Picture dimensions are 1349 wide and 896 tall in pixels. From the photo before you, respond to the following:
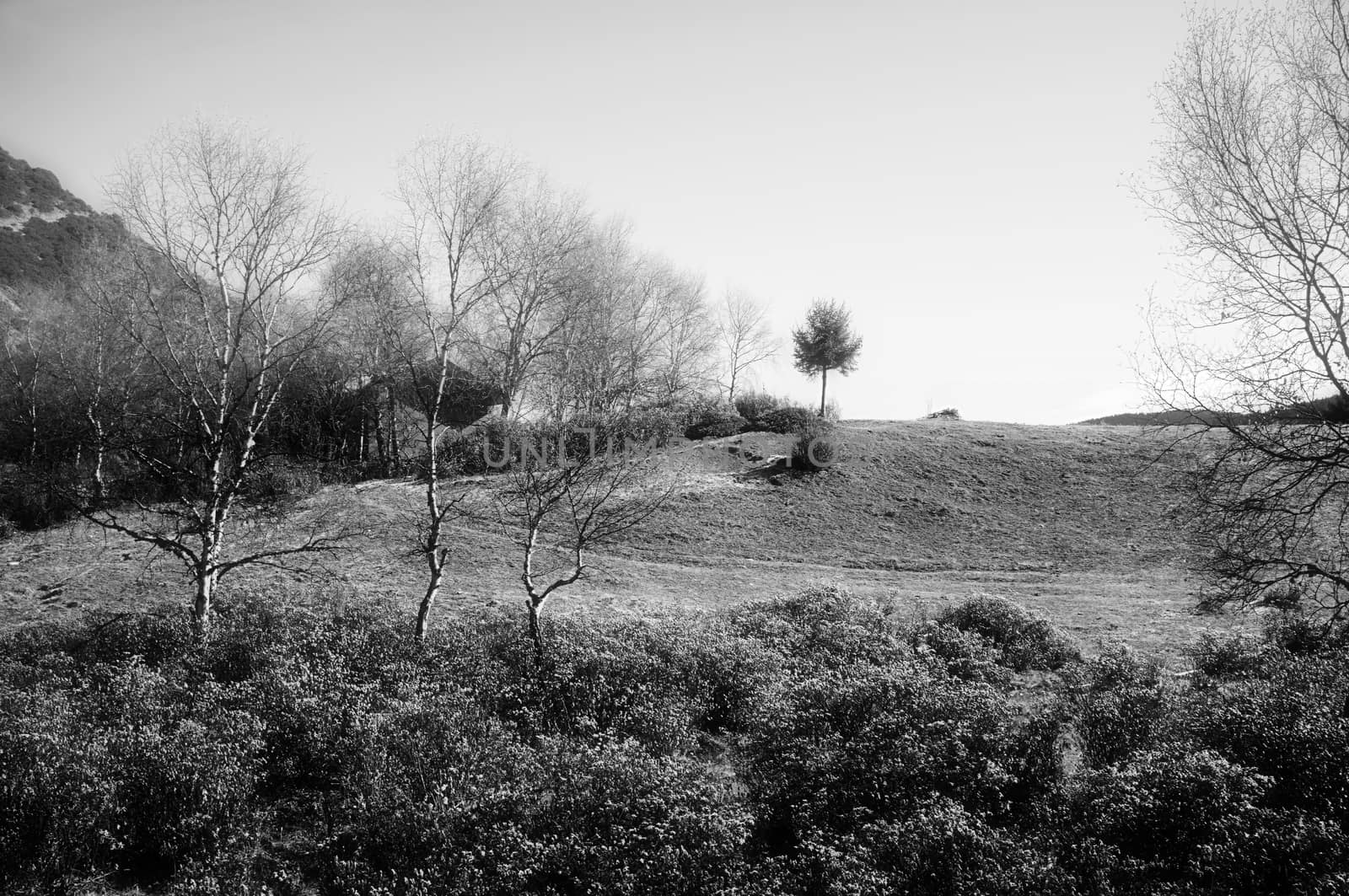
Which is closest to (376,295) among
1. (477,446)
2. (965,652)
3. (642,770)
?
(642,770)

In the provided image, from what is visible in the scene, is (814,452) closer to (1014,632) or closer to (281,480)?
(1014,632)

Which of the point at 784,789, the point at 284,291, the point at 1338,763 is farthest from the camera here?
the point at 284,291

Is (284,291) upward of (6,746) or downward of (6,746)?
upward

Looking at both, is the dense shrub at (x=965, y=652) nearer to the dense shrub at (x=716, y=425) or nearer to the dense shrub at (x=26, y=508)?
the dense shrub at (x=716, y=425)

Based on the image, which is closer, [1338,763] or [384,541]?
[1338,763]

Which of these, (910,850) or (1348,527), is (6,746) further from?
(1348,527)

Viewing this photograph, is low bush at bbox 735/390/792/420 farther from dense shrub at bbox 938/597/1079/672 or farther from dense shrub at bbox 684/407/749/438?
dense shrub at bbox 938/597/1079/672

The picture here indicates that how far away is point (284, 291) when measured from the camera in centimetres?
1277

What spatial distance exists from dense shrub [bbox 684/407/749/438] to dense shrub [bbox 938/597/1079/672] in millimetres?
18856

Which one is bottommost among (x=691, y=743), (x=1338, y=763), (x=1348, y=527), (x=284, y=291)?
(x=691, y=743)

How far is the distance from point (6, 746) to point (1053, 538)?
912 inches

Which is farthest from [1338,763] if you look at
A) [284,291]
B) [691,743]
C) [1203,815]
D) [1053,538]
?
[1053,538]

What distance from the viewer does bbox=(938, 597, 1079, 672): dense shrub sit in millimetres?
12109

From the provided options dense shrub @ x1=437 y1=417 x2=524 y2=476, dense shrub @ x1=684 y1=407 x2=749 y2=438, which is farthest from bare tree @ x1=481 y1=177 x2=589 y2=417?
dense shrub @ x1=684 y1=407 x2=749 y2=438
